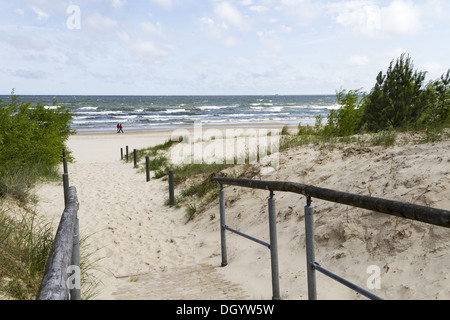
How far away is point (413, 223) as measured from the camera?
419 cm

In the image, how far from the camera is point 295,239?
521 centimetres

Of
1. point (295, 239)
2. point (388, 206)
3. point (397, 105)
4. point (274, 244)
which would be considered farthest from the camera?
point (397, 105)

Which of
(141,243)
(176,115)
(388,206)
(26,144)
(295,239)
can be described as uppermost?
(176,115)

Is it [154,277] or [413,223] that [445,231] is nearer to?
[413,223]

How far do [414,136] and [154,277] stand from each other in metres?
6.63

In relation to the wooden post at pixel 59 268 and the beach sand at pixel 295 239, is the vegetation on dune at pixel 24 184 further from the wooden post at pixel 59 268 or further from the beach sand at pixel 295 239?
the wooden post at pixel 59 268

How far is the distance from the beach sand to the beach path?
22mm

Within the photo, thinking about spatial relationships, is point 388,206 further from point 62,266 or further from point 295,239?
point 295,239

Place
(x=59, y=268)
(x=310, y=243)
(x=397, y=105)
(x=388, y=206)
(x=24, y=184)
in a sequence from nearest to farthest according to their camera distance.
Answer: (x=59, y=268) < (x=388, y=206) < (x=310, y=243) < (x=24, y=184) < (x=397, y=105)

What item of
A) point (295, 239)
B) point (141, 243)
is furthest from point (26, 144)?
point (295, 239)

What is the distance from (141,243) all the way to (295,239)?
2.90 metres
